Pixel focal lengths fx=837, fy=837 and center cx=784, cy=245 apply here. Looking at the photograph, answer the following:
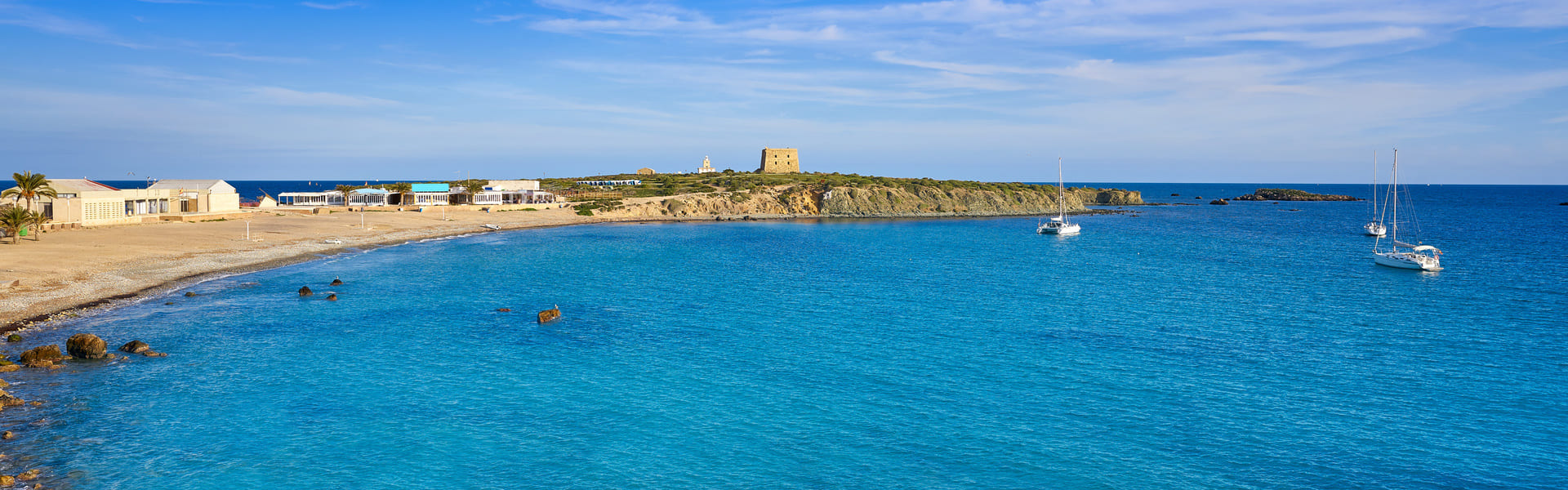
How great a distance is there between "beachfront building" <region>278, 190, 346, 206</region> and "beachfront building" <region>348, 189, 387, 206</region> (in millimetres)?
2464

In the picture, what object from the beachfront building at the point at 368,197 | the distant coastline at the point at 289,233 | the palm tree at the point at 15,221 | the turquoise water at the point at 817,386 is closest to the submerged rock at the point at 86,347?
the turquoise water at the point at 817,386

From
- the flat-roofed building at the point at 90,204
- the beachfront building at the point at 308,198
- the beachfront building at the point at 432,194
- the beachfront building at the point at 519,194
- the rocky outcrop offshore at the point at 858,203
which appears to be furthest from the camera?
the rocky outcrop offshore at the point at 858,203

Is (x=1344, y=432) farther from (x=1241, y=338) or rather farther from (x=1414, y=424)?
(x=1241, y=338)

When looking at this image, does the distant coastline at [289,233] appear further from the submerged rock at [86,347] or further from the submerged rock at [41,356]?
the submerged rock at [86,347]

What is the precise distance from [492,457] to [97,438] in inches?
381

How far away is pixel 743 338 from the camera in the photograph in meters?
33.8

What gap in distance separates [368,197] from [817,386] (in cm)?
11286

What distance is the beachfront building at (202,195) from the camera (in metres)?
85.6

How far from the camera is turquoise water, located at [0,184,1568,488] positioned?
19234mm

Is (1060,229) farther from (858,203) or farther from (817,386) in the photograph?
(817,386)

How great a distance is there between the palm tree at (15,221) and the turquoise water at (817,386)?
18.3m

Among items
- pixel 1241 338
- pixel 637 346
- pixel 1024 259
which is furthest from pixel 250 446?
pixel 1024 259

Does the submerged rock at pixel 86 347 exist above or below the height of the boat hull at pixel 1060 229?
below

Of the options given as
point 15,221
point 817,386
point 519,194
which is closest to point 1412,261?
point 817,386
